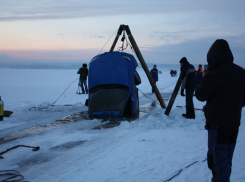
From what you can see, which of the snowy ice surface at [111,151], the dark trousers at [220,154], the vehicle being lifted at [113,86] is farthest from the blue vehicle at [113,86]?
the dark trousers at [220,154]

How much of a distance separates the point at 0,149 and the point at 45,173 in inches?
65.7

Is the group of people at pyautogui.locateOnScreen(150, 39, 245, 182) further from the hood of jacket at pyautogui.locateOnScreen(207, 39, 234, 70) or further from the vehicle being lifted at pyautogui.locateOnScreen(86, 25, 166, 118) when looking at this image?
the vehicle being lifted at pyautogui.locateOnScreen(86, 25, 166, 118)

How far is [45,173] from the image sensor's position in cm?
366

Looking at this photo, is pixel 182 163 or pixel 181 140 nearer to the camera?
pixel 182 163

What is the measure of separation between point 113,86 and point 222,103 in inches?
210

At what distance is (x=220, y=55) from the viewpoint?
2.86 m

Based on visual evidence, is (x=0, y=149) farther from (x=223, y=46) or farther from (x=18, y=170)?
(x=223, y=46)

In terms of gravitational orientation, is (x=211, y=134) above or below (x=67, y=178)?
above

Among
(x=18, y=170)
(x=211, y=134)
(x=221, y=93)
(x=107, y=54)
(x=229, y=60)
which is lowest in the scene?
(x=18, y=170)

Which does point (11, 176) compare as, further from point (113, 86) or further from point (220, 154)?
point (113, 86)

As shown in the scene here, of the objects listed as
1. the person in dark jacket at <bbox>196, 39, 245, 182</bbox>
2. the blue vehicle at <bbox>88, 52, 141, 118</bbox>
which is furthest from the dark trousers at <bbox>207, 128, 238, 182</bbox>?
the blue vehicle at <bbox>88, 52, 141, 118</bbox>

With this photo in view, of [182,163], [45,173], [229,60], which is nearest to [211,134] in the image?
[229,60]

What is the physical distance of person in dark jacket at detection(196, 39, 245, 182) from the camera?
2777 mm

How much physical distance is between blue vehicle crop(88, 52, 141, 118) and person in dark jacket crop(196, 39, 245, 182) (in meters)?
4.70
